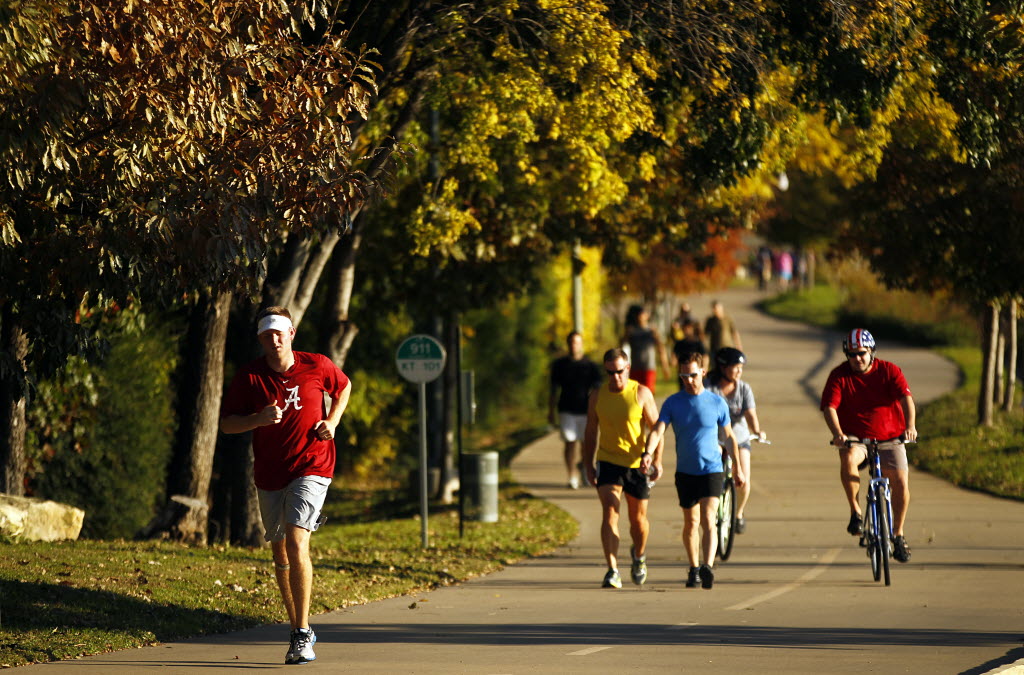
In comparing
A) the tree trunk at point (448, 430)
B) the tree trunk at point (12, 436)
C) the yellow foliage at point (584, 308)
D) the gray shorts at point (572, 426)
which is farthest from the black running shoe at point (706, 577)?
the yellow foliage at point (584, 308)

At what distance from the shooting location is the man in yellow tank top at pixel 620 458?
11664 millimetres

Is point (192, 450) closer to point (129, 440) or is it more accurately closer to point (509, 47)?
point (129, 440)

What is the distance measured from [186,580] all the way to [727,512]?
15.9 feet

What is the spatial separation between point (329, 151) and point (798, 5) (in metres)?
5.60

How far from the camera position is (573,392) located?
60.8 feet

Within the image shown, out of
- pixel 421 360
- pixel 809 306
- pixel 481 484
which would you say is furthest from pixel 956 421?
pixel 809 306

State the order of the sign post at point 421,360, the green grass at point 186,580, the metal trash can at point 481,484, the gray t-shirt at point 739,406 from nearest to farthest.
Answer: the green grass at point 186,580, the gray t-shirt at point 739,406, the sign post at point 421,360, the metal trash can at point 481,484

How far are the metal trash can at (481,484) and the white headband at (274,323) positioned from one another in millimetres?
7602

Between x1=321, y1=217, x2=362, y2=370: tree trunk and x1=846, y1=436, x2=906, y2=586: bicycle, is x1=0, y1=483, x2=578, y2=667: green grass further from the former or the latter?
x1=846, y1=436, x2=906, y2=586: bicycle

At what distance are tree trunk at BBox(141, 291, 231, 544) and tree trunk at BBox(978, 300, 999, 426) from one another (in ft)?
38.8

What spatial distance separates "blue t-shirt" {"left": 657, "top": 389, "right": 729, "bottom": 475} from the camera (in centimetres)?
1161

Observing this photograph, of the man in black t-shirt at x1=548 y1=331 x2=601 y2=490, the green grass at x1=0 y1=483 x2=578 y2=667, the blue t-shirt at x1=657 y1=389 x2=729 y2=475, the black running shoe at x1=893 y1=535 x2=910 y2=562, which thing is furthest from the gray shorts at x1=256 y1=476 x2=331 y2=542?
the man in black t-shirt at x1=548 y1=331 x2=601 y2=490

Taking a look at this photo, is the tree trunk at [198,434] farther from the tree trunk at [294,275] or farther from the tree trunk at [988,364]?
the tree trunk at [988,364]

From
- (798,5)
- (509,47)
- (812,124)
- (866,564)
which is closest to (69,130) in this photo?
(509,47)
